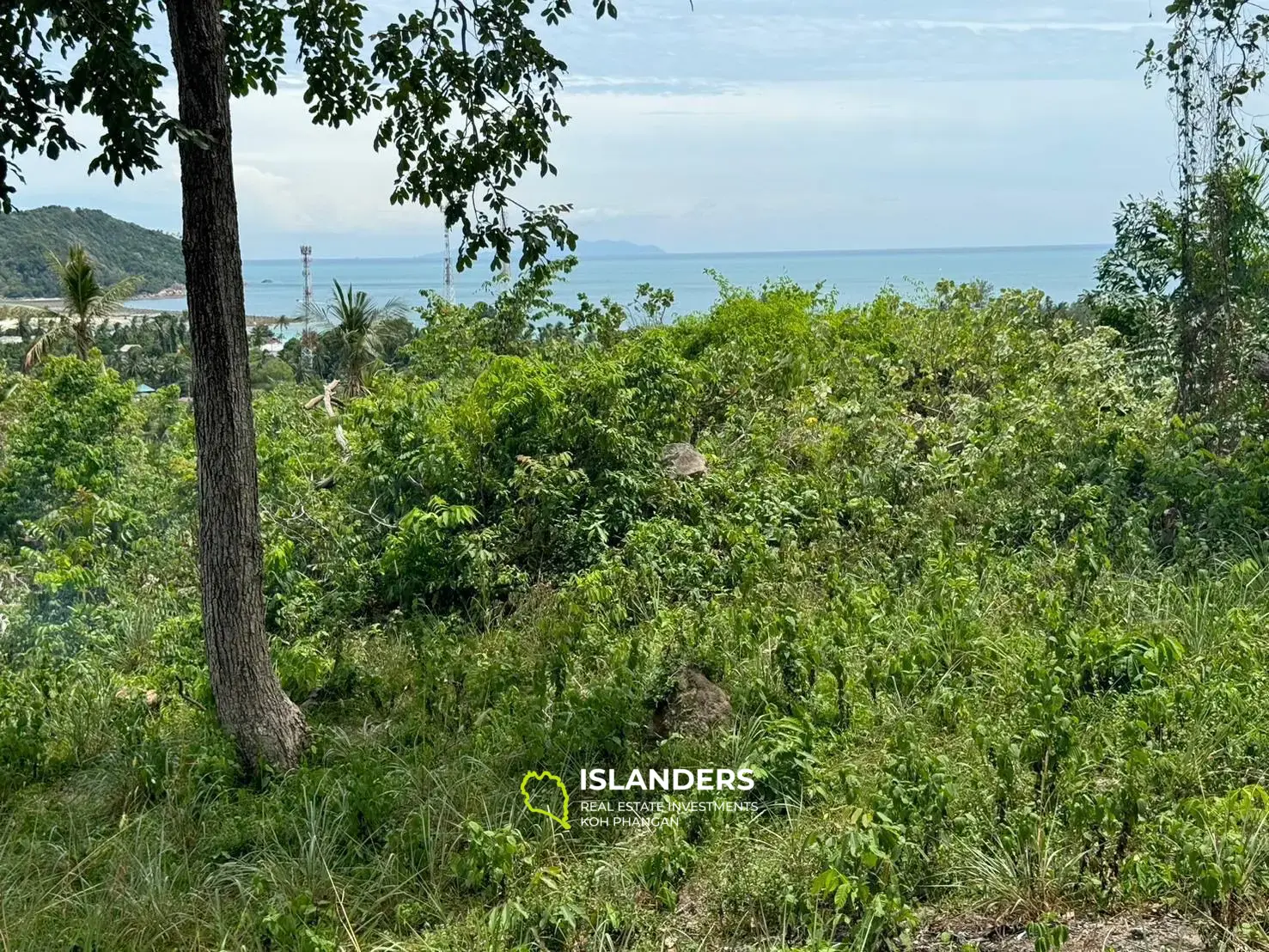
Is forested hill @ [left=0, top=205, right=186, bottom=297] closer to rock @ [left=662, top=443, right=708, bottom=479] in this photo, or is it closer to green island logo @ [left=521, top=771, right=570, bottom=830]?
rock @ [left=662, top=443, right=708, bottom=479]

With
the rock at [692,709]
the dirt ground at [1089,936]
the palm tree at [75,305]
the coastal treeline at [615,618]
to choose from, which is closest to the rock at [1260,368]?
the coastal treeline at [615,618]

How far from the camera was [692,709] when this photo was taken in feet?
14.1

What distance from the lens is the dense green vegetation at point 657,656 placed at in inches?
125

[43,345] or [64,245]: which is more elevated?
[64,245]

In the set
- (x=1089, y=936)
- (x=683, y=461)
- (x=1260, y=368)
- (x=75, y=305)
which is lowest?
(x=1089, y=936)

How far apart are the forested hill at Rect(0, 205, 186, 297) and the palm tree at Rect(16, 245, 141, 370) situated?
27195 millimetres

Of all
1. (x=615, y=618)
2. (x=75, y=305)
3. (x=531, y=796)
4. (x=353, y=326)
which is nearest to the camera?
(x=531, y=796)

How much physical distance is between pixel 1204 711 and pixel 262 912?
3.41m

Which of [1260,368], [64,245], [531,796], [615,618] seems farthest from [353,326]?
[64,245]

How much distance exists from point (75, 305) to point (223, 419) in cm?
2238

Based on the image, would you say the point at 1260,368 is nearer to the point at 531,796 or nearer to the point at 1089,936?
the point at 1089,936

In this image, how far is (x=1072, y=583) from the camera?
17.0 ft

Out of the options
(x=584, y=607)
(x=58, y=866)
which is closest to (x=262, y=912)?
(x=58, y=866)

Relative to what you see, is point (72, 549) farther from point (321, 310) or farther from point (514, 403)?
point (321, 310)
